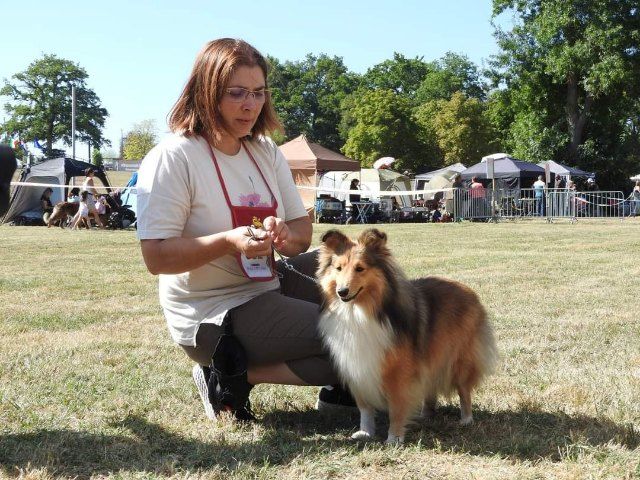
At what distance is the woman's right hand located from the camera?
2.88 m

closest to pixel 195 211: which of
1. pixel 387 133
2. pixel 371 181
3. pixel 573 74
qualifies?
pixel 371 181

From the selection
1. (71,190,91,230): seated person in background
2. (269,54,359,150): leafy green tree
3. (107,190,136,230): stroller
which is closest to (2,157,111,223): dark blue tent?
(107,190,136,230): stroller

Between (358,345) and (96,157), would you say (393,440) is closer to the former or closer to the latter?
(358,345)

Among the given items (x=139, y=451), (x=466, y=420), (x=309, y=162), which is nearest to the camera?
(x=139, y=451)

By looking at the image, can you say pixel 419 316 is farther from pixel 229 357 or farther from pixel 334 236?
pixel 229 357

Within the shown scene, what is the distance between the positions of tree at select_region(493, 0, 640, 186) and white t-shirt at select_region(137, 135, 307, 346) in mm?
31077

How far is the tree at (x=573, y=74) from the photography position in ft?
103

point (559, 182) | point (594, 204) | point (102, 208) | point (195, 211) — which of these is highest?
point (559, 182)

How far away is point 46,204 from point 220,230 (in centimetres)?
2022

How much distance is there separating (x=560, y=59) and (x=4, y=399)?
32.6m

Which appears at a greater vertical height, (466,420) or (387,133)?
(387,133)

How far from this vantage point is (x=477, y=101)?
5338 cm

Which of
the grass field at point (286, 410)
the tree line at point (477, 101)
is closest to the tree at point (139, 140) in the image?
the tree line at point (477, 101)

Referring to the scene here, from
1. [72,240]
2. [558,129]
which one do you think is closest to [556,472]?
[72,240]
